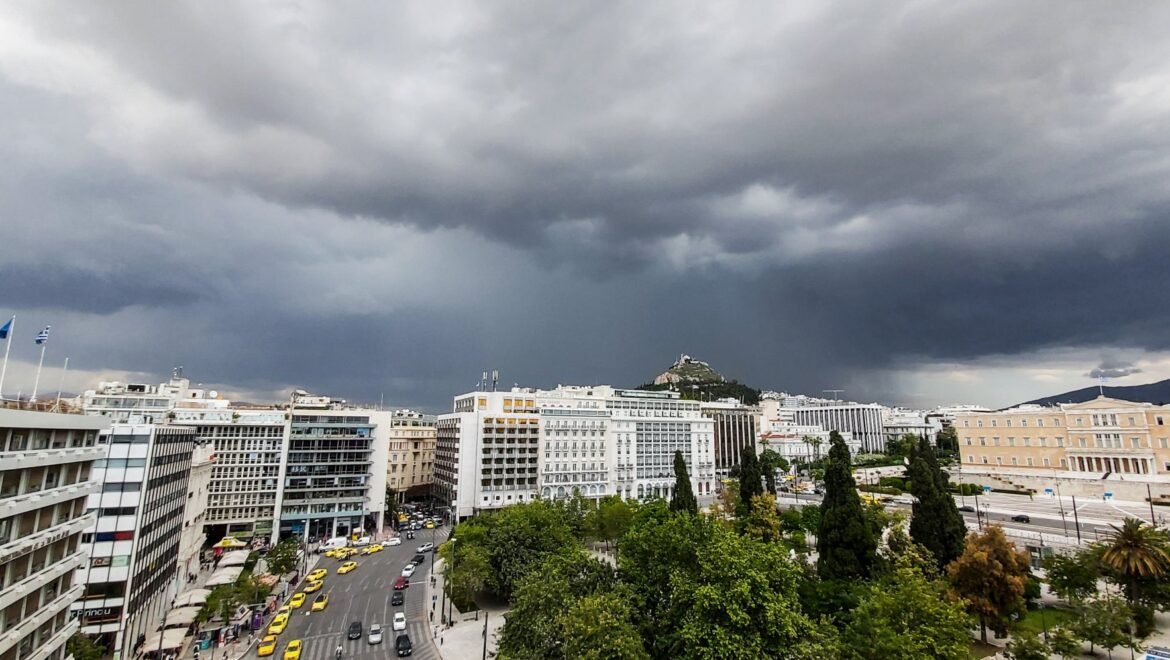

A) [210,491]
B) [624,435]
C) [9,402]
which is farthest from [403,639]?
[624,435]

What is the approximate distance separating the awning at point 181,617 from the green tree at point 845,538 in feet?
190

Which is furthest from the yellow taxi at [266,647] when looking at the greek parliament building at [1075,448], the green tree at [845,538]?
the greek parliament building at [1075,448]

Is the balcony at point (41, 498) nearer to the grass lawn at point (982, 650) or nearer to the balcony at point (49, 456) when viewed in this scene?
the balcony at point (49, 456)

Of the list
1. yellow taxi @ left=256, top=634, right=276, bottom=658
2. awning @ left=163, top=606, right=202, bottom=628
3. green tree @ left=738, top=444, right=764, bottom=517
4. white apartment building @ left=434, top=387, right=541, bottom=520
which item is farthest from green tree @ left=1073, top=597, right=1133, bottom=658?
white apartment building @ left=434, top=387, right=541, bottom=520

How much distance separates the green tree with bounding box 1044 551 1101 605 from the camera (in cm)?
4550

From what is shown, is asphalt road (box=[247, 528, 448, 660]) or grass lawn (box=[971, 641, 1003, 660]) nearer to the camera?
grass lawn (box=[971, 641, 1003, 660])

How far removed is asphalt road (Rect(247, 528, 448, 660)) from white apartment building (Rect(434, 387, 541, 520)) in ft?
66.0

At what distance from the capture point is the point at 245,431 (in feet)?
306

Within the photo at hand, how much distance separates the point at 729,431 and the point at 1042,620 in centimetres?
13319

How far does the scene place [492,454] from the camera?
105 m

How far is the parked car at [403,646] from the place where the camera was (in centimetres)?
5034

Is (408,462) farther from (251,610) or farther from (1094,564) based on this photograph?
(1094,564)

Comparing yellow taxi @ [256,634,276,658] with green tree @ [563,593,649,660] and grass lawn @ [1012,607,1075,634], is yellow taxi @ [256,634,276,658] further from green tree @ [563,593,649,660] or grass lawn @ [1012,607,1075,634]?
grass lawn @ [1012,607,1075,634]

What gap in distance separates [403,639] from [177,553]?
34148mm
